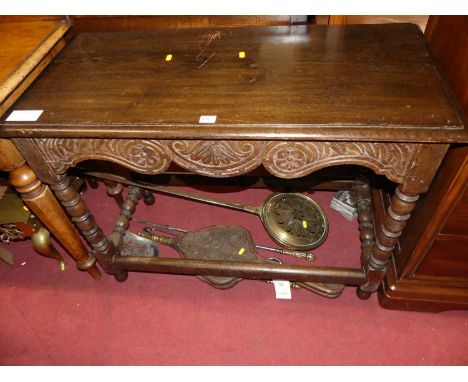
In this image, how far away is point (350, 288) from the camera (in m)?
1.52

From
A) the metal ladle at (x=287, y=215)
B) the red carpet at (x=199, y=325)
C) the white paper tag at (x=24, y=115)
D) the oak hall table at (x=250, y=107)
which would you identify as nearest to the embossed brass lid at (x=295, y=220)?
the metal ladle at (x=287, y=215)

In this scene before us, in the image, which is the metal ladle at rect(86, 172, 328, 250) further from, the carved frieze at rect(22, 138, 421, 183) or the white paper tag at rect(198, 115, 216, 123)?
the white paper tag at rect(198, 115, 216, 123)

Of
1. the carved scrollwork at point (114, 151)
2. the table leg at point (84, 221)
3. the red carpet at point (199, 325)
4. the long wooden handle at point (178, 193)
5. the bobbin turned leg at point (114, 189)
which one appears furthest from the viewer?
the bobbin turned leg at point (114, 189)

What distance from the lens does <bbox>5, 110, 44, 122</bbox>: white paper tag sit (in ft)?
2.93

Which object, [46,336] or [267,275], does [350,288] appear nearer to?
[267,275]

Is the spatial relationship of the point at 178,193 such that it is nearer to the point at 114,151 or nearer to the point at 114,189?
the point at 114,189

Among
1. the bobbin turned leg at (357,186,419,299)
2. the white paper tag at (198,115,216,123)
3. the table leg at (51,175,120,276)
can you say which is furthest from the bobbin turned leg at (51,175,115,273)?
the bobbin turned leg at (357,186,419,299)

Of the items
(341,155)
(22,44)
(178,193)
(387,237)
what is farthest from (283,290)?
(22,44)

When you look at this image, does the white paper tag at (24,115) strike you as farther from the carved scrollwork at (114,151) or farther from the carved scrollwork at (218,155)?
the carved scrollwork at (218,155)

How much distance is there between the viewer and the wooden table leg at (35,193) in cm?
98

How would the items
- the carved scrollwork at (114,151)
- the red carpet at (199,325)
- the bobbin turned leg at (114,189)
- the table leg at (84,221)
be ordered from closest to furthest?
the carved scrollwork at (114,151) → the table leg at (84,221) → the red carpet at (199,325) → the bobbin turned leg at (114,189)

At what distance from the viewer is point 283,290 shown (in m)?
1.50

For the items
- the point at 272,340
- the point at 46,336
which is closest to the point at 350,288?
the point at 272,340

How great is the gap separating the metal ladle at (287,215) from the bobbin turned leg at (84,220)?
0.35 metres
